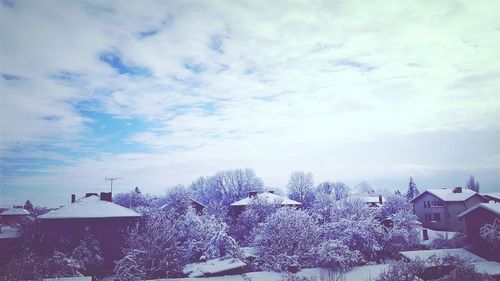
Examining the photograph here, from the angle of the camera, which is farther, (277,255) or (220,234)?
(220,234)

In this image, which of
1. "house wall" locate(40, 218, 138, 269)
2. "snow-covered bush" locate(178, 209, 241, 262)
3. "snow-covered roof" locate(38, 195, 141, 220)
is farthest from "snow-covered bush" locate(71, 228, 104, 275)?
"snow-covered bush" locate(178, 209, 241, 262)

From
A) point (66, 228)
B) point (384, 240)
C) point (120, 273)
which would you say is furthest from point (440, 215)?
point (66, 228)

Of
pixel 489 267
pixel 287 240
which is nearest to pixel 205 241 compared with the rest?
pixel 287 240

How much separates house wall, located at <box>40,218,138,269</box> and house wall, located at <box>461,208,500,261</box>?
104 ft

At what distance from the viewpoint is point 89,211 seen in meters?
30.7

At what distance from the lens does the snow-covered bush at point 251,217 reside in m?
39.2

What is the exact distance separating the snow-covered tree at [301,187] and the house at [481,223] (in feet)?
115

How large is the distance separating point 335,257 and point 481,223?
1486 cm

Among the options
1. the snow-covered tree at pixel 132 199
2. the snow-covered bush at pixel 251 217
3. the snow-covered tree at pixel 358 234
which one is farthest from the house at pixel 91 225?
the snow-covered tree at pixel 358 234

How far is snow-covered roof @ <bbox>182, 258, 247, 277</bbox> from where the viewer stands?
73.7ft

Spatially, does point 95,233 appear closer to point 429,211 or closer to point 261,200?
point 261,200

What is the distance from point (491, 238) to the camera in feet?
82.7

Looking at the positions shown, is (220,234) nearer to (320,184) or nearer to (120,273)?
(120,273)

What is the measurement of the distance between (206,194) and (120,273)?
139ft
